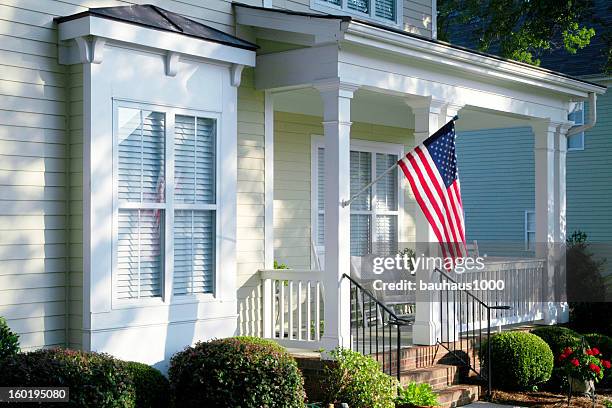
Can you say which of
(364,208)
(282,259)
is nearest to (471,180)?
(364,208)

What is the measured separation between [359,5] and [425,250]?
→ 4.08 meters

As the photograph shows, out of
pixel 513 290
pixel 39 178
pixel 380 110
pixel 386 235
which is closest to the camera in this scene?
pixel 39 178

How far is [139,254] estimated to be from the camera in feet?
28.6

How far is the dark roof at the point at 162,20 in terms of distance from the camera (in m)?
8.43

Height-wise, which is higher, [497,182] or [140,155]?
[497,182]

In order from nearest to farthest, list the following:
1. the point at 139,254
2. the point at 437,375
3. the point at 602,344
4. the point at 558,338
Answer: the point at 139,254
the point at 437,375
the point at 558,338
the point at 602,344

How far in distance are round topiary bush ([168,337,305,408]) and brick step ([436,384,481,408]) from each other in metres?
2.64

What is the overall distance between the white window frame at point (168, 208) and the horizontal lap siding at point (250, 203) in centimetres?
105

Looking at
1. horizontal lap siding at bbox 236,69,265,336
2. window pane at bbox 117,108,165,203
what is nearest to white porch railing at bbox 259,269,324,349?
horizontal lap siding at bbox 236,69,265,336

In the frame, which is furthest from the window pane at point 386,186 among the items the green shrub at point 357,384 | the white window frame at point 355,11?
the green shrub at point 357,384

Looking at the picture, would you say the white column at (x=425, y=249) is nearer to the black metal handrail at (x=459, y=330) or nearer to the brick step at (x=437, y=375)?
the black metal handrail at (x=459, y=330)

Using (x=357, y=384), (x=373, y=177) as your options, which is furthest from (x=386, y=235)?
(x=357, y=384)

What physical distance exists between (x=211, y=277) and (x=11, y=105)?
9.06 feet

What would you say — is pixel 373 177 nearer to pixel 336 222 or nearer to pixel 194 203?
pixel 336 222
